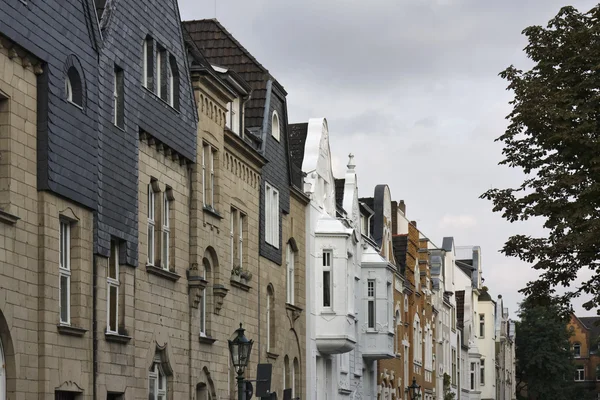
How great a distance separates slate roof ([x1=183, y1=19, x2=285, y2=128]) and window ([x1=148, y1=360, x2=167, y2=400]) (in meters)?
13.4

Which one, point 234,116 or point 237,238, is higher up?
point 234,116

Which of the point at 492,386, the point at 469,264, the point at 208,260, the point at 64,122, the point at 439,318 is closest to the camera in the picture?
the point at 64,122

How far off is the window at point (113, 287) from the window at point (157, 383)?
2686 millimetres

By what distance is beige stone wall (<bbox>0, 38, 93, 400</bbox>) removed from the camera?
845 inches

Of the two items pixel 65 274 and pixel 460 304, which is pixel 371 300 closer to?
pixel 65 274

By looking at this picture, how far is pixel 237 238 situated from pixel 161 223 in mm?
6769

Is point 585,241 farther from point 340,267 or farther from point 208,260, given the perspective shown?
point 340,267

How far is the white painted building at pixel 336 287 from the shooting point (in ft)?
149

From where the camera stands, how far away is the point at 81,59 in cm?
2453

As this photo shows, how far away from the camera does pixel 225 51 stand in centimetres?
4178

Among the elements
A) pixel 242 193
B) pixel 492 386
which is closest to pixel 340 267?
pixel 242 193

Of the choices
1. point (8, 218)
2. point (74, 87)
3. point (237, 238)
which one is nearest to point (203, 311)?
point (237, 238)

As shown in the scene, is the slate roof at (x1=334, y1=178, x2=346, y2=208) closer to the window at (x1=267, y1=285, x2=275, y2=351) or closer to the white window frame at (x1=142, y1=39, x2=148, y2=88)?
the window at (x1=267, y1=285, x2=275, y2=351)

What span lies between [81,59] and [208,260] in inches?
388
